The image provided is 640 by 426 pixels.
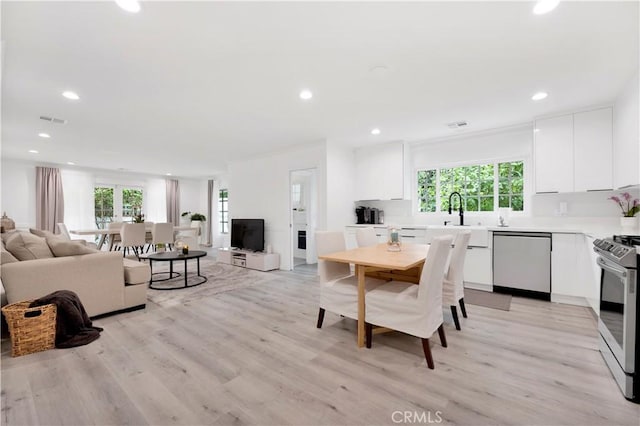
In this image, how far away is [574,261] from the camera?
332 cm

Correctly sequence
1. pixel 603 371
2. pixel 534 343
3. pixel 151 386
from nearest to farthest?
pixel 151 386 → pixel 603 371 → pixel 534 343

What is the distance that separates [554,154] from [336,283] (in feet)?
11.4

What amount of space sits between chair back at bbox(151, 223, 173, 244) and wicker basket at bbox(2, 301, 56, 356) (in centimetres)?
409

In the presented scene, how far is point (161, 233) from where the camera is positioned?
21.1ft

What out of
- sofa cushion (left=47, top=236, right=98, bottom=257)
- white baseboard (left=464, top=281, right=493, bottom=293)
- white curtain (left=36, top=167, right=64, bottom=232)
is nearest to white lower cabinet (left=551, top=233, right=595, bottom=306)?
white baseboard (left=464, top=281, right=493, bottom=293)

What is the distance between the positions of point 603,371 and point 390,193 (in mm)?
3529

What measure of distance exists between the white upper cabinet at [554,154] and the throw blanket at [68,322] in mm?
5439

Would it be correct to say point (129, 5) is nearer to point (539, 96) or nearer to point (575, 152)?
point (539, 96)

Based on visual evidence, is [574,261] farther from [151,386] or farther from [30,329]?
[30,329]

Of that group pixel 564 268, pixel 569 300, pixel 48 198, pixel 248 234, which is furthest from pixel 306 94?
pixel 48 198

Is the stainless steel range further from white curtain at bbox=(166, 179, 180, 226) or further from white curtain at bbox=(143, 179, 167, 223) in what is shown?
white curtain at bbox=(143, 179, 167, 223)

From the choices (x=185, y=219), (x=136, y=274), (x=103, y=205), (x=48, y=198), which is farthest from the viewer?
(x=185, y=219)

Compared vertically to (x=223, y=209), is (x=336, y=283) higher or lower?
lower

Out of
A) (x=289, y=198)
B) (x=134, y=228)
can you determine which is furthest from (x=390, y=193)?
(x=134, y=228)
